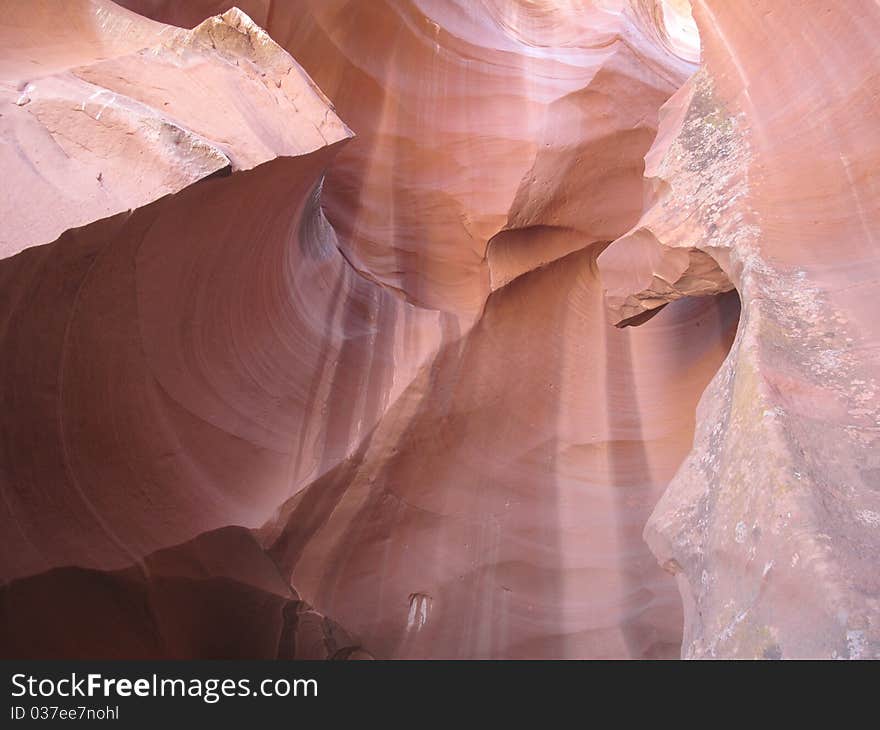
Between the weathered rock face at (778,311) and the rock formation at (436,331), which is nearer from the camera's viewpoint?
the weathered rock face at (778,311)

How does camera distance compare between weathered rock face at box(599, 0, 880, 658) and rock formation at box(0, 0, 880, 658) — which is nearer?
weathered rock face at box(599, 0, 880, 658)

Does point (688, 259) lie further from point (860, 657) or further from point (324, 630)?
point (324, 630)

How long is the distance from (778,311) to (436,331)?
73.1 inches

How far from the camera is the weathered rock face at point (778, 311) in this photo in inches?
64.1

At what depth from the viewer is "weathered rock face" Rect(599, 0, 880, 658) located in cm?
163

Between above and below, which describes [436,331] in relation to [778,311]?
below

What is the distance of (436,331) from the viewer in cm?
372

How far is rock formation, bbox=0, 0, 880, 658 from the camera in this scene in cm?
205

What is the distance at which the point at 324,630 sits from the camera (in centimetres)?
360

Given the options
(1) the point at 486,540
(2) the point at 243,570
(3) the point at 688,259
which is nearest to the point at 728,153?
(3) the point at 688,259

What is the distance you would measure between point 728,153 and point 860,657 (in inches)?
62.7

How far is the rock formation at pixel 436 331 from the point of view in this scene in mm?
2055

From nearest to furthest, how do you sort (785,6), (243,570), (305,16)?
1. (785,6)
2. (243,570)
3. (305,16)

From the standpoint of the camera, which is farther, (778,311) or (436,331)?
(436,331)
